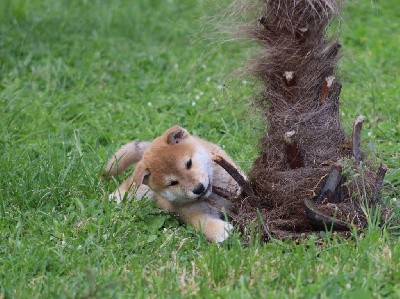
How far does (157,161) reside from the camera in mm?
6023

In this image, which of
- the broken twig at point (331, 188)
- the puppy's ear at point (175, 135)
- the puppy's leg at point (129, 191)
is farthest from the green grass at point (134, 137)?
the puppy's ear at point (175, 135)

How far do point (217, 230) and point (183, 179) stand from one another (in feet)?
1.55

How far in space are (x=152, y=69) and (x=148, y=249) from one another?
4.60 m

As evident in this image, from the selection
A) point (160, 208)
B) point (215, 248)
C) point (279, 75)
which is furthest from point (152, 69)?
point (215, 248)

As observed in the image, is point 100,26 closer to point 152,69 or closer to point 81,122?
point 152,69

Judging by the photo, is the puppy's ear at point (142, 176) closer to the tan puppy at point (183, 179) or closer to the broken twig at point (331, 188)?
the tan puppy at point (183, 179)

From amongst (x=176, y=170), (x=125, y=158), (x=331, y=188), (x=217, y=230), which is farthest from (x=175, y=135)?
(x=331, y=188)

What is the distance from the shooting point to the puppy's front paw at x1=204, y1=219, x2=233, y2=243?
5539mm

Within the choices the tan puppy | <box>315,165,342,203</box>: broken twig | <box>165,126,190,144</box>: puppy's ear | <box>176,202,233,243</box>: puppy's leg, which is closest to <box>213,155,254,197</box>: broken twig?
the tan puppy

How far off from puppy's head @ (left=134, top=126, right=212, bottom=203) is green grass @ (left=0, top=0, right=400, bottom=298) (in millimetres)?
203

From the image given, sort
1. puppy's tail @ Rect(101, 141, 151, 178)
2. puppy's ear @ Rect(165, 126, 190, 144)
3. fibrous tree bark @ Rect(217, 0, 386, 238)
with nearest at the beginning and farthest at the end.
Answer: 1. fibrous tree bark @ Rect(217, 0, 386, 238)
2. puppy's ear @ Rect(165, 126, 190, 144)
3. puppy's tail @ Rect(101, 141, 151, 178)

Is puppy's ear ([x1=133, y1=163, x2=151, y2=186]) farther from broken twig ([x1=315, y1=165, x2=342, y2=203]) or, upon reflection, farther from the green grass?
broken twig ([x1=315, y1=165, x2=342, y2=203])

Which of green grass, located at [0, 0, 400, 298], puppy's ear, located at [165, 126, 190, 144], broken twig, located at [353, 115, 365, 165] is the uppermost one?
broken twig, located at [353, 115, 365, 165]

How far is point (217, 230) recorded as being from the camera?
565cm
